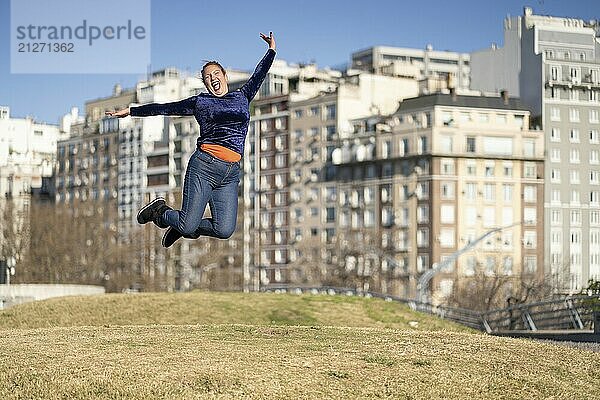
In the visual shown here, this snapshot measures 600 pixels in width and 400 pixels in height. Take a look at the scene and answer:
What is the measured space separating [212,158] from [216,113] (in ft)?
2.49

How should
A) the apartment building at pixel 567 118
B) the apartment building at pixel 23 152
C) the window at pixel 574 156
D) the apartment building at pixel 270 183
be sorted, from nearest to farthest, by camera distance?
the apartment building at pixel 23 152
the apartment building at pixel 567 118
the window at pixel 574 156
the apartment building at pixel 270 183

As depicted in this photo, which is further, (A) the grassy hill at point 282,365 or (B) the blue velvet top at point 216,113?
(B) the blue velvet top at point 216,113

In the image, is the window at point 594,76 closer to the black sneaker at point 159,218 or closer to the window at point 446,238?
the window at point 446,238

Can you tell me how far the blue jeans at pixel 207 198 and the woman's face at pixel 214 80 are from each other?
107 centimetres

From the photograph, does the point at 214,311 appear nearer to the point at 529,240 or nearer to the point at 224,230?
the point at 224,230

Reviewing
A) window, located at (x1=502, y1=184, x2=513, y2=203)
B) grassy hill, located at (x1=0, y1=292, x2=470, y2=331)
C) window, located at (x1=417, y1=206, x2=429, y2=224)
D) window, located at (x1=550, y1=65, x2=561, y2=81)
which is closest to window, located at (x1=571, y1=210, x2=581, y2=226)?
window, located at (x1=502, y1=184, x2=513, y2=203)

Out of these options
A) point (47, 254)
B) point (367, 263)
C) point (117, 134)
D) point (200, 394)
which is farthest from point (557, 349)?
point (117, 134)

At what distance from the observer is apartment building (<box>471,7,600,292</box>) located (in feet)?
451

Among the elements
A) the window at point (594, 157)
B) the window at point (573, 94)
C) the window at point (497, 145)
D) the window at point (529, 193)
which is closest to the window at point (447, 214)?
the window at point (497, 145)

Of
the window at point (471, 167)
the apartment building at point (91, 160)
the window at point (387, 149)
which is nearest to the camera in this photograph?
the window at point (471, 167)

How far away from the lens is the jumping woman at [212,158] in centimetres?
2236

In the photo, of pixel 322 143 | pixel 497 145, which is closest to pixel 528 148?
pixel 497 145

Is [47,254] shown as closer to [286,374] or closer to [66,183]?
[66,183]

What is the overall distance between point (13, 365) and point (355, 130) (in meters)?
120
